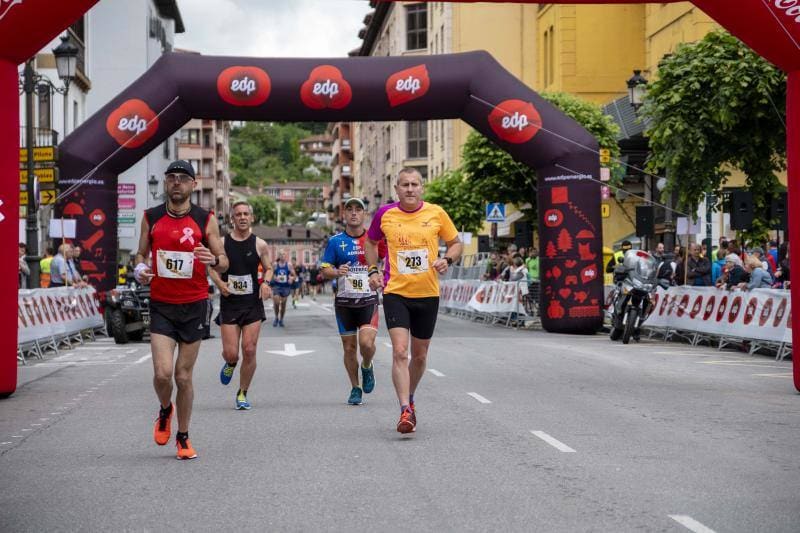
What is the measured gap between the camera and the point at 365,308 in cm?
1256

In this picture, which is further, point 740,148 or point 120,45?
point 120,45

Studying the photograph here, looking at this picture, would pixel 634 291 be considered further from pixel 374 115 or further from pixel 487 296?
pixel 487 296

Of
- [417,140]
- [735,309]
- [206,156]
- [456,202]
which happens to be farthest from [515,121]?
[206,156]

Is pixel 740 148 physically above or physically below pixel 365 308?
above

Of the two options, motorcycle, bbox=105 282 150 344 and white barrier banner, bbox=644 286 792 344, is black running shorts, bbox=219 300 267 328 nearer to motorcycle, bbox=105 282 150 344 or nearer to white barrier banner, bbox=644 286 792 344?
white barrier banner, bbox=644 286 792 344

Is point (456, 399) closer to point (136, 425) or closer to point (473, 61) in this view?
point (136, 425)

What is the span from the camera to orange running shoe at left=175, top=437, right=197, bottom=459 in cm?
894

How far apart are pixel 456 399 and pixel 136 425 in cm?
333

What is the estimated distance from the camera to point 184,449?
29.5 ft

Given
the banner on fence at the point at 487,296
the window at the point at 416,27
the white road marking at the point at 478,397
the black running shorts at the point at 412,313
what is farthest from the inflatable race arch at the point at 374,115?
the window at the point at 416,27

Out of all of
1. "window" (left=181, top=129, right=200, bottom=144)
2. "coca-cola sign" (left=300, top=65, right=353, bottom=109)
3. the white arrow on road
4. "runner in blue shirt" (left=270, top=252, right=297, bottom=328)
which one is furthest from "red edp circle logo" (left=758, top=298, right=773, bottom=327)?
"window" (left=181, top=129, right=200, bottom=144)

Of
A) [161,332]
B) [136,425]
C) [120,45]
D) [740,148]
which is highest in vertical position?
[120,45]

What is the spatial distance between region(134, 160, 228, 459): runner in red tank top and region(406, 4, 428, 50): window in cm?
6662

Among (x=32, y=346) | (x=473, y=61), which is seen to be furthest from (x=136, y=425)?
(x=473, y=61)
